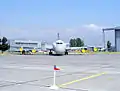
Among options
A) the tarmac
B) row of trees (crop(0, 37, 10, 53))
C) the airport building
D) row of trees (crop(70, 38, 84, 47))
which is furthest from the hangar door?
the tarmac

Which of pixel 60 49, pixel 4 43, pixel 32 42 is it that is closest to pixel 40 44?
pixel 32 42

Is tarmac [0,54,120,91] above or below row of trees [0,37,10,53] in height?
below

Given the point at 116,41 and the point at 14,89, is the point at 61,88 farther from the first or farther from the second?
the point at 116,41

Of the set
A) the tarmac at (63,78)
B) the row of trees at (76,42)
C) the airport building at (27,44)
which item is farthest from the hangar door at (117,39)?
the tarmac at (63,78)

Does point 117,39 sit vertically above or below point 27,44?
above

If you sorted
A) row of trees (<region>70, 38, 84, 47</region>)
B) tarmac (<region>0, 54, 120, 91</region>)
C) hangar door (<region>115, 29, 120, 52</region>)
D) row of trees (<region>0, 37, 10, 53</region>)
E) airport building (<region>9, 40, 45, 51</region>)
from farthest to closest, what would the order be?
1. row of trees (<region>70, 38, 84, 47</region>)
2. airport building (<region>9, 40, 45, 51</region>)
3. hangar door (<region>115, 29, 120, 52</region>)
4. row of trees (<region>0, 37, 10, 53</region>)
5. tarmac (<region>0, 54, 120, 91</region>)

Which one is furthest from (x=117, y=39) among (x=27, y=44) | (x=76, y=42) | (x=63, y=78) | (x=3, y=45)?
(x=63, y=78)

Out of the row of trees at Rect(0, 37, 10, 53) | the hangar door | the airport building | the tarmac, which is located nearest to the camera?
the tarmac

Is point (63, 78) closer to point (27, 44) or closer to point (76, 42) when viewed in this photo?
point (27, 44)

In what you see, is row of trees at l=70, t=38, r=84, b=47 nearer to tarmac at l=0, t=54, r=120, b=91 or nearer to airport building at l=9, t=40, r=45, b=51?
airport building at l=9, t=40, r=45, b=51

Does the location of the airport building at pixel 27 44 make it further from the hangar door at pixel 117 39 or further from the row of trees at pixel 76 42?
the hangar door at pixel 117 39

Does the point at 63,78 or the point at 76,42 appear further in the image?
the point at 76,42

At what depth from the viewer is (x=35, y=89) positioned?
915cm

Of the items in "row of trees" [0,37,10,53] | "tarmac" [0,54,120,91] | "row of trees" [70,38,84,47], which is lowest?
"tarmac" [0,54,120,91]
